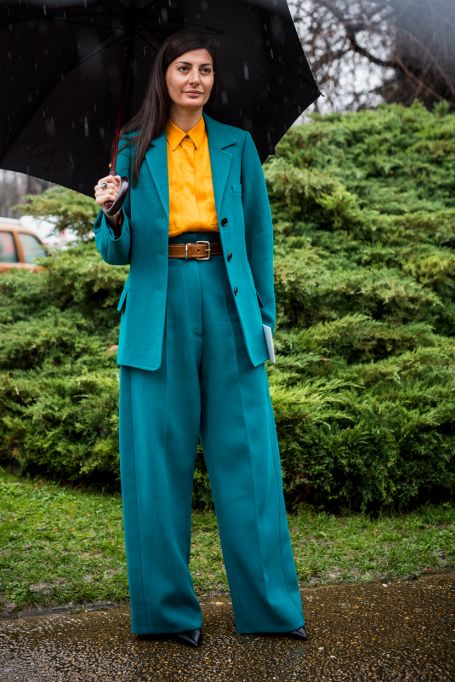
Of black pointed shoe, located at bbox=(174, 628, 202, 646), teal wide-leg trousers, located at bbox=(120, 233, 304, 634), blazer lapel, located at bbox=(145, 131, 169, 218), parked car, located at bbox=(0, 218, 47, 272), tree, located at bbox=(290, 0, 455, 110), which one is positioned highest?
tree, located at bbox=(290, 0, 455, 110)

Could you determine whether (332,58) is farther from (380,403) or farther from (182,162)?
(182,162)

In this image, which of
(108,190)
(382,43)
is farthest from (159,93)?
(382,43)

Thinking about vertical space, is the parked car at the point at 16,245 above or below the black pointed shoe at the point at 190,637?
above

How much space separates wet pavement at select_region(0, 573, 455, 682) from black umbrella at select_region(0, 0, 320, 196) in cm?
169

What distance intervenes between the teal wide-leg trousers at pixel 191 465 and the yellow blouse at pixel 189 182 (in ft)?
0.22

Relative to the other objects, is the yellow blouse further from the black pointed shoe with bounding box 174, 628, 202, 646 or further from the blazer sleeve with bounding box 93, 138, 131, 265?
the black pointed shoe with bounding box 174, 628, 202, 646

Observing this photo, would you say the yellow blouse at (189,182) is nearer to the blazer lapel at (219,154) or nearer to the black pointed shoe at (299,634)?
the blazer lapel at (219,154)

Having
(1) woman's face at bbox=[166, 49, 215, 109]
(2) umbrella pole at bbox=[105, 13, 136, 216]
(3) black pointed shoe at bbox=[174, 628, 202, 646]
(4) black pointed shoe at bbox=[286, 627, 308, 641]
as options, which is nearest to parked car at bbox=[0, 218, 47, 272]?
(2) umbrella pole at bbox=[105, 13, 136, 216]

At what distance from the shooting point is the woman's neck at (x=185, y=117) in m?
2.78

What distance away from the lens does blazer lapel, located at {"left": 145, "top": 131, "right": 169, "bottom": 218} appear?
2703 millimetres

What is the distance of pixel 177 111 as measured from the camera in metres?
2.79

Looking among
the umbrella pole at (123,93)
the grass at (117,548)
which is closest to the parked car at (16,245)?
the grass at (117,548)

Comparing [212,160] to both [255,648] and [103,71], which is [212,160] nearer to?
[103,71]

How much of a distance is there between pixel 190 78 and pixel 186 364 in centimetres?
100
